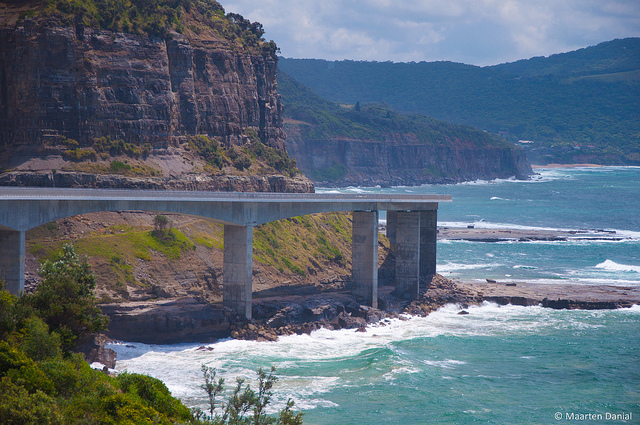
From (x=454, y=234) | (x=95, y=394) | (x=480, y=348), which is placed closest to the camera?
→ (x=95, y=394)

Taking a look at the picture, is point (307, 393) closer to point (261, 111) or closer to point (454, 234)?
point (261, 111)

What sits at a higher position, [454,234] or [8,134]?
[8,134]

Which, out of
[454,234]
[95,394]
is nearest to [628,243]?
Answer: [454,234]

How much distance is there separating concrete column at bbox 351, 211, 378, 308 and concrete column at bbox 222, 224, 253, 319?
16.3 meters

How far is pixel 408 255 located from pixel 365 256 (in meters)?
7.51

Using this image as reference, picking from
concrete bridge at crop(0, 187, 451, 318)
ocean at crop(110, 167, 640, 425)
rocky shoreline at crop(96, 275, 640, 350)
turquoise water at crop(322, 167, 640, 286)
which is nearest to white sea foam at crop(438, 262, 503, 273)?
turquoise water at crop(322, 167, 640, 286)

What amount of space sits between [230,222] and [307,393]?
2230 centimetres

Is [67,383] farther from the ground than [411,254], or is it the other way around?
[411,254]

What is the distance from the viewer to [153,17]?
92.2 meters

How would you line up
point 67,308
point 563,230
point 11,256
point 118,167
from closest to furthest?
point 67,308
point 11,256
point 118,167
point 563,230

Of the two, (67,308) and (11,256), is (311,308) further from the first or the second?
(67,308)

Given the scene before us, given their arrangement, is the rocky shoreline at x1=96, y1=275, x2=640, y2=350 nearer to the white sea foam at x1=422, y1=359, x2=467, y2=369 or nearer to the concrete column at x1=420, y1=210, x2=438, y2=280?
the concrete column at x1=420, y1=210, x2=438, y2=280

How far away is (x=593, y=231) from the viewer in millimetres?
152750

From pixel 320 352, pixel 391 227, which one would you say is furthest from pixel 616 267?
pixel 320 352
